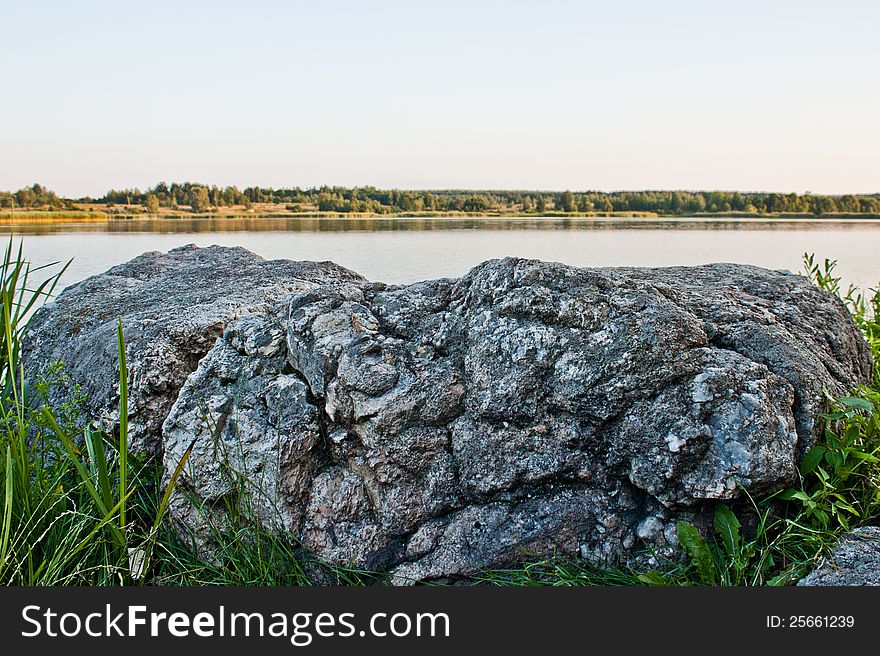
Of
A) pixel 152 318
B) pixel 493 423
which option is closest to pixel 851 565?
pixel 493 423

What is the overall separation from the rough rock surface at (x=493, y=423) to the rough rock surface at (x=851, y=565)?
36 cm

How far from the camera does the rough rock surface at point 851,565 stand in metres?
2.80

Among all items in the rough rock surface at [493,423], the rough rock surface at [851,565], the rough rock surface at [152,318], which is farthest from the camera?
the rough rock surface at [152,318]

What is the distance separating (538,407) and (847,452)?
1456 mm

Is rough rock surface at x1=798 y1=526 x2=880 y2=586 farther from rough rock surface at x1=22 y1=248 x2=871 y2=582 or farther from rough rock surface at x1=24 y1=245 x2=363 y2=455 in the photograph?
rough rock surface at x1=24 y1=245 x2=363 y2=455

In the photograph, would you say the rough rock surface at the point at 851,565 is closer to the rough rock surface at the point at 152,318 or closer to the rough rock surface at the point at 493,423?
the rough rock surface at the point at 493,423

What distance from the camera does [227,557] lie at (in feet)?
10.4

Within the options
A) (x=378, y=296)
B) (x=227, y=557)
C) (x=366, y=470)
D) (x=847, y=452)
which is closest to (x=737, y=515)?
(x=847, y=452)

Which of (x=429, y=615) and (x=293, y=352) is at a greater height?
(x=293, y=352)

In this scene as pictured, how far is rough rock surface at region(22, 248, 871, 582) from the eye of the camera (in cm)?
307

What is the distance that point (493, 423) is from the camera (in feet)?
10.3

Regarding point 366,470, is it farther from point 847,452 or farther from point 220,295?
point 847,452

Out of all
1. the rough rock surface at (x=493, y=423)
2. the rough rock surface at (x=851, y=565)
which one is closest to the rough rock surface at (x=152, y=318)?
the rough rock surface at (x=493, y=423)

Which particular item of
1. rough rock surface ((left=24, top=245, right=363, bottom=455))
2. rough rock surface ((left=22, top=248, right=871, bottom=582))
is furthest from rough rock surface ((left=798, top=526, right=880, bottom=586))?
rough rock surface ((left=24, top=245, right=363, bottom=455))
